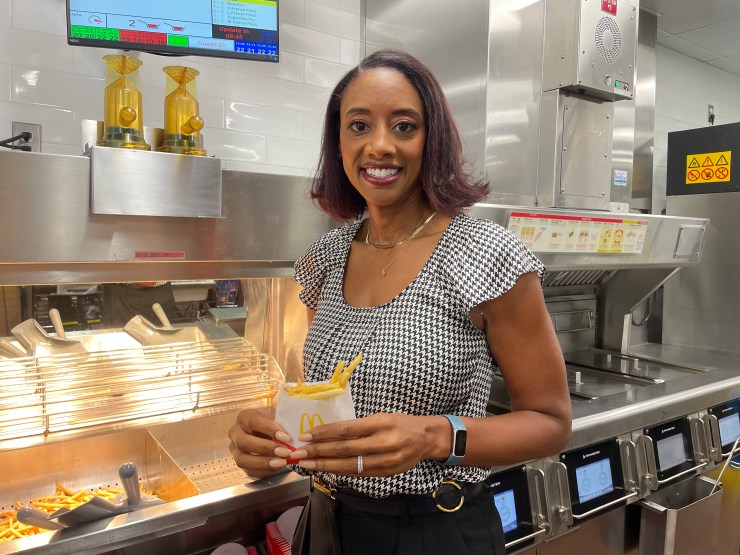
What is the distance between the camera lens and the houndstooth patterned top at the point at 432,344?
41.7 inches

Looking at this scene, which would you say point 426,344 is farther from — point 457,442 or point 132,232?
point 132,232

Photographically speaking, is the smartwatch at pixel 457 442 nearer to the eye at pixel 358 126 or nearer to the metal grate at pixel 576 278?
the eye at pixel 358 126

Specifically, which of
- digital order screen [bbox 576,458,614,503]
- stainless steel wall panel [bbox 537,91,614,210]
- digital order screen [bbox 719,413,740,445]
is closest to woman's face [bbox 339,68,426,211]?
stainless steel wall panel [bbox 537,91,614,210]

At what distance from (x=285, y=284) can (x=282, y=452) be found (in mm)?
778

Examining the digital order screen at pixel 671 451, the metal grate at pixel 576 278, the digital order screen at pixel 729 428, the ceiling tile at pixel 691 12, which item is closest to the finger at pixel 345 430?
the digital order screen at pixel 671 451

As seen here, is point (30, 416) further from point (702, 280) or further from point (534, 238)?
point (702, 280)

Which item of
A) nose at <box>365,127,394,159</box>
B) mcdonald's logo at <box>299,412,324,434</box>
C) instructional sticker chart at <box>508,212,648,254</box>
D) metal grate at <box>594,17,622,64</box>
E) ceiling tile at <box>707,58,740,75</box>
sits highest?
ceiling tile at <box>707,58,740,75</box>

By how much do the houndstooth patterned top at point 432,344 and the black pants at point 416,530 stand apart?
2.2 inches

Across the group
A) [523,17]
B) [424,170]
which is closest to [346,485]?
[424,170]

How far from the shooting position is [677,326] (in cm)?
338

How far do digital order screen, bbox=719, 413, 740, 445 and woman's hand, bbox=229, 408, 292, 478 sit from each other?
6.96ft

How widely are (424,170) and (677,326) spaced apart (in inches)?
110

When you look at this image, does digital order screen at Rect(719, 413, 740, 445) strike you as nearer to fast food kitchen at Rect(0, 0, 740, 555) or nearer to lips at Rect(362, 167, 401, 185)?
fast food kitchen at Rect(0, 0, 740, 555)

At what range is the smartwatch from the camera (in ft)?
3.26
